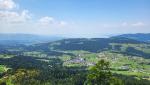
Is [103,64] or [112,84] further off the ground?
[103,64]

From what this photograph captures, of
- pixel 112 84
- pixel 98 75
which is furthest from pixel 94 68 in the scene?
pixel 112 84

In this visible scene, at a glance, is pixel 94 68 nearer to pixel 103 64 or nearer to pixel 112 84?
pixel 103 64

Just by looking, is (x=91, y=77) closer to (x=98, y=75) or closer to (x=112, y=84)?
(x=98, y=75)

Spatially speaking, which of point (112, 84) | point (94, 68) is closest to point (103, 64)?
point (94, 68)

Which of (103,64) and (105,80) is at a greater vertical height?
(103,64)

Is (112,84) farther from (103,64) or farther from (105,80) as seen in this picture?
(103,64)

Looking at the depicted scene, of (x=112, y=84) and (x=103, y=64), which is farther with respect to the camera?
(x=112, y=84)

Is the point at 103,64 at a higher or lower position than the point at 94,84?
higher
